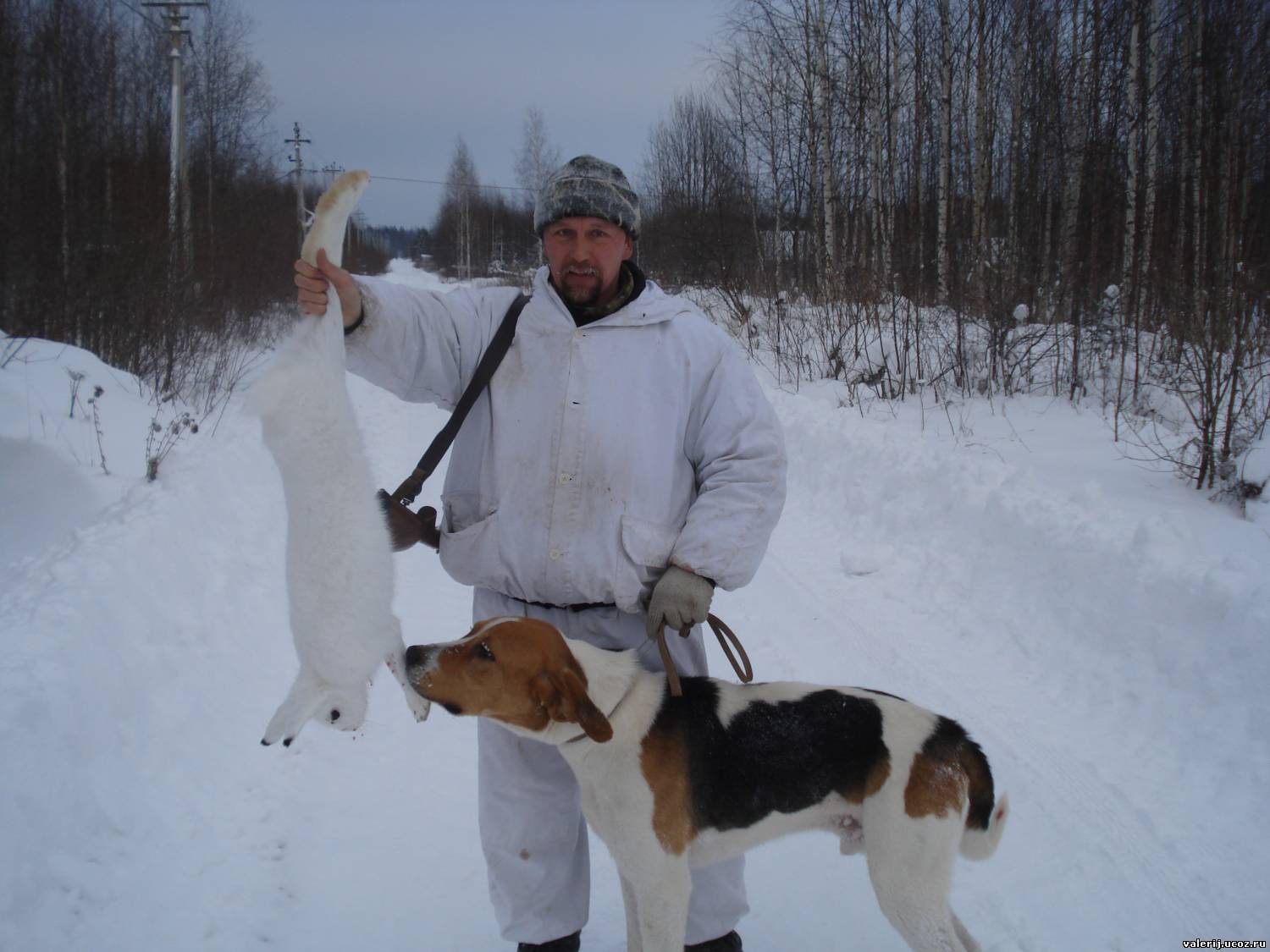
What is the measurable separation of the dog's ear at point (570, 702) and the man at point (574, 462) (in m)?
0.28

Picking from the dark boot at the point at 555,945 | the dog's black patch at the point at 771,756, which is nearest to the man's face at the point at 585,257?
the dog's black patch at the point at 771,756

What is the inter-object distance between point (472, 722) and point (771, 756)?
2.37m

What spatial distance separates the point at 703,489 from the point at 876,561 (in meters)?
4.05

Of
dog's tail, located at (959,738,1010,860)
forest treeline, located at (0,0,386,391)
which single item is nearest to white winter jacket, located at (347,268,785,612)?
dog's tail, located at (959,738,1010,860)

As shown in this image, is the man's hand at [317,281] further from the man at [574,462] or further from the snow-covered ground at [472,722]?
the snow-covered ground at [472,722]

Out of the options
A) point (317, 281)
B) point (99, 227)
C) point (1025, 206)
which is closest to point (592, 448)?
point (317, 281)

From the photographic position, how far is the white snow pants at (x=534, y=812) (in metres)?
2.43

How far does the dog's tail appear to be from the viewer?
2.32 m

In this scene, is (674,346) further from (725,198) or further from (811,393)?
(725,198)

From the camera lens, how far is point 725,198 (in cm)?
2169

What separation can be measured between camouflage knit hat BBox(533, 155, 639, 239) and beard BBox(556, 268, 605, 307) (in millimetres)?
168

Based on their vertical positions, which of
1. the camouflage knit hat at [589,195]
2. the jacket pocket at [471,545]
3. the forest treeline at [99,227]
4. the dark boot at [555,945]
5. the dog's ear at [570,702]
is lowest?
the dark boot at [555,945]

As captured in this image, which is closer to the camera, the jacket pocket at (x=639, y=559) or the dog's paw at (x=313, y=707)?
the dog's paw at (x=313, y=707)

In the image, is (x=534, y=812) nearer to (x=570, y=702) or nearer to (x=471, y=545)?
(x=570, y=702)
